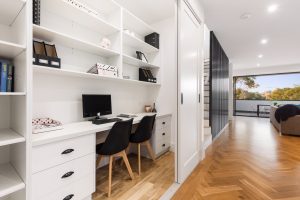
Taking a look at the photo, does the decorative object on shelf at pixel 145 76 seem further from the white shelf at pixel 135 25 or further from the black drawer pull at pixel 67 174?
the black drawer pull at pixel 67 174

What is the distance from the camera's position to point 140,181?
82.7 inches

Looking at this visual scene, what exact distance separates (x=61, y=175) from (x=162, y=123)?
185 centimetres

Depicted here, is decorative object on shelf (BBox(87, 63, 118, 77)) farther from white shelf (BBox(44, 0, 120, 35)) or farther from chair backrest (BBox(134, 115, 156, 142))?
chair backrest (BBox(134, 115, 156, 142))

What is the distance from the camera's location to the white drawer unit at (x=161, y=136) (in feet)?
9.26

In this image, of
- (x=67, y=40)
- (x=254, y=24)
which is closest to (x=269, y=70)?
(x=254, y=24)

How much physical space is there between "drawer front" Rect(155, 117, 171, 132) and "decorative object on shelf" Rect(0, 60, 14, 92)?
79.6 inches

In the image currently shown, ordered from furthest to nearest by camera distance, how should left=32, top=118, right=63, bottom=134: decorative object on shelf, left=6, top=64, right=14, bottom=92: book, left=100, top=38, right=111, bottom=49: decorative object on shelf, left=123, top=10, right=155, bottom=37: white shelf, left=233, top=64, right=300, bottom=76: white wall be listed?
left=233, top=64, right=300, bottom=76: white wall, left=123, top=10, right=155, bottom=37: white shelf, left=100, top=38, right=111, bottom=49: decorative object on shelf, left=32, top=118, right=63, bottom=134: decorative object on shelf, left=6, top=64, right=14, bottom=92: book

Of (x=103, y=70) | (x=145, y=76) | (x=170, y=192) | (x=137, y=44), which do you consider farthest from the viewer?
(x=145, y=76)

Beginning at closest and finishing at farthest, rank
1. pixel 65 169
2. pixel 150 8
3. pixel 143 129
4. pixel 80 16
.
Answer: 1. pixel 65 169
2. pixel 80 16
3. pixel 143 129
4. pixel 150 8

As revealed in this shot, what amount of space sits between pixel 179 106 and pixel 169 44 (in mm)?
1771

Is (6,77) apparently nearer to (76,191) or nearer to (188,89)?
(76,191)

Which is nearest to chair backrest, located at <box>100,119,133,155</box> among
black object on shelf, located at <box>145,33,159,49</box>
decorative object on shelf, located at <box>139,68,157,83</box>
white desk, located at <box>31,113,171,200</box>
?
white desk, located at <box>31,113,171,200</box>

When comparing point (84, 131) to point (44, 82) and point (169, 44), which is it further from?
point (169, 44)

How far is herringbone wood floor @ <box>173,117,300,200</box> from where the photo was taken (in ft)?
6.05
